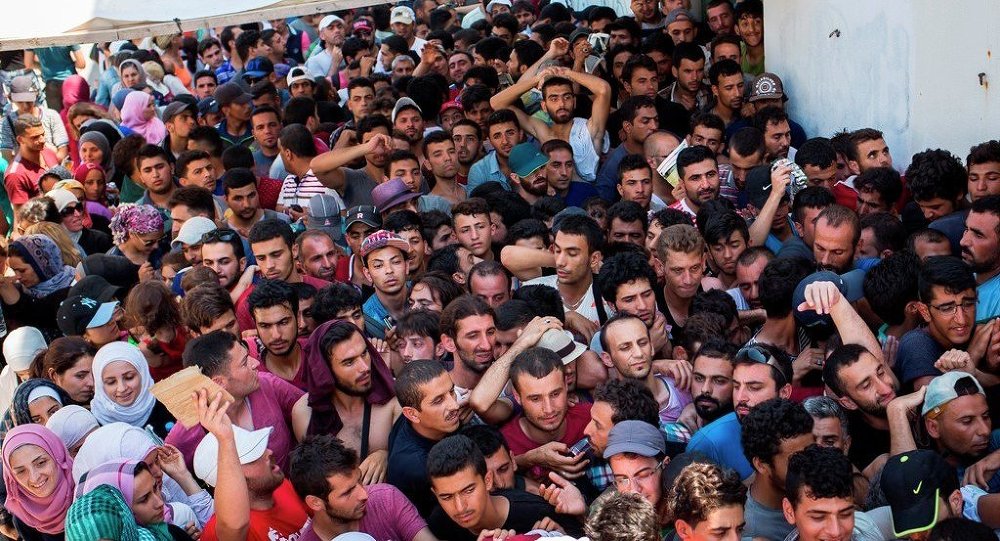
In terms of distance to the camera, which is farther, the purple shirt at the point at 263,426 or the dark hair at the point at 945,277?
the purple shirt at the point at 263,426

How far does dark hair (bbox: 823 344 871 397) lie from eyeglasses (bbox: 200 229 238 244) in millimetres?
3949

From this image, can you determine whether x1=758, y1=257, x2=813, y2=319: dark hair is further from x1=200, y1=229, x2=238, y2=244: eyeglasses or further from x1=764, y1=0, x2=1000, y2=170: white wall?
x1=200, y1=229, x2=238, y2=244: eyeglasses

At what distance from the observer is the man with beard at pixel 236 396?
5.60m

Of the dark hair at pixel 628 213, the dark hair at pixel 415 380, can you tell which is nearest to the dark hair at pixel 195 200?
the dark hair at pixel 628 213

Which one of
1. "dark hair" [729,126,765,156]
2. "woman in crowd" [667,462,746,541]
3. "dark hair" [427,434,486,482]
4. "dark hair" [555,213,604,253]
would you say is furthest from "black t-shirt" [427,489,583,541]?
"dark hair" [729,126,765,156]

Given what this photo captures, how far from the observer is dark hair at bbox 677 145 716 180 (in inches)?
299

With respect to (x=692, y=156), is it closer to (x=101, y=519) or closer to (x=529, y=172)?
(x=529, y=172)

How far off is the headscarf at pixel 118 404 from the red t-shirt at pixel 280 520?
3.78 ft

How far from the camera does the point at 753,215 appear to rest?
7.48 m

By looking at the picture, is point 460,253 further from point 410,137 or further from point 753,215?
point 410,137

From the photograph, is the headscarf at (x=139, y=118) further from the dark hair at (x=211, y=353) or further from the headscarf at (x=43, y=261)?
the dark hair at (x=211, y=353)

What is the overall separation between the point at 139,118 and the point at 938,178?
829 cm

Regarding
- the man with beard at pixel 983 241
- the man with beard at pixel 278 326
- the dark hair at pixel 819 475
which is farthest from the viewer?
the man with beard at pixel 278 326

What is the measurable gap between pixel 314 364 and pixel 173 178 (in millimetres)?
4853
